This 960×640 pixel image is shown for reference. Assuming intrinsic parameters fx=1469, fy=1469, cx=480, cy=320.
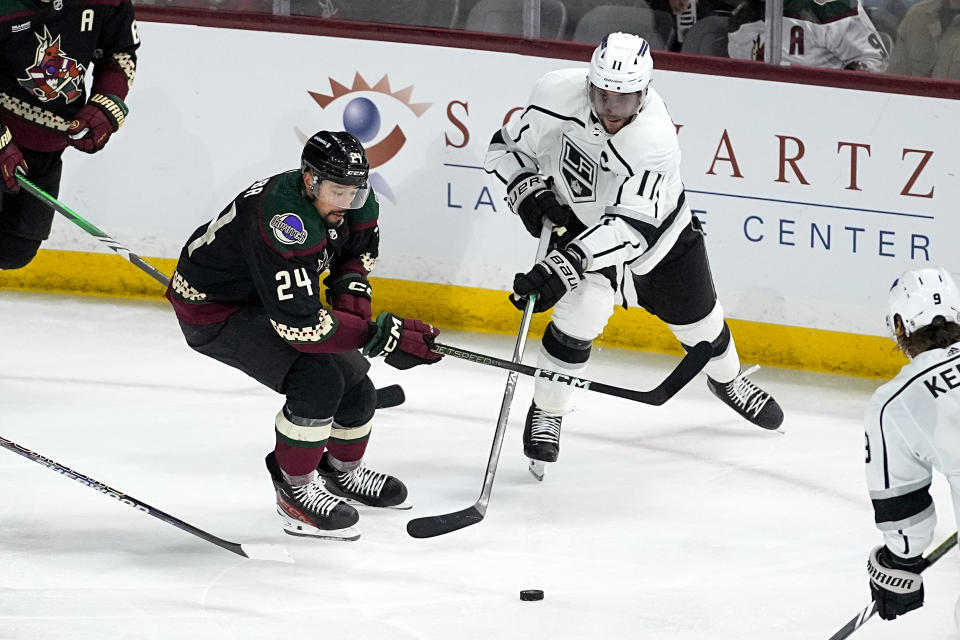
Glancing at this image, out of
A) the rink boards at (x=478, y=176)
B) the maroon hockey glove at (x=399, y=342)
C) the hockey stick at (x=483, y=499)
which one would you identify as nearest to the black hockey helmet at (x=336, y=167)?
the maroon hockey glove at (x=399, y=342)

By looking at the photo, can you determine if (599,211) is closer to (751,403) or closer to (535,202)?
(535,202)

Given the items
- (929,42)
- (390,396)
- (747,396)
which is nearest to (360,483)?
(390,396)

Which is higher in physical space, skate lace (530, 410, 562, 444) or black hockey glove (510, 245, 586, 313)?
black hockey glove (510, 245, 586, 313)

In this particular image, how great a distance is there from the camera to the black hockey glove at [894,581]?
7.99 feet

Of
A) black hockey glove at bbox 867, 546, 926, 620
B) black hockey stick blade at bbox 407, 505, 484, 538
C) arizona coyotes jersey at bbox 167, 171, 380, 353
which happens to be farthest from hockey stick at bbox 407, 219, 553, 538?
black hockey glove at bbox 867, 546, 926, 620

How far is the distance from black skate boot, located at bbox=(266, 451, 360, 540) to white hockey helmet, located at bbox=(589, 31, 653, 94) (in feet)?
3.74

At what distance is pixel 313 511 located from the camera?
3275mm

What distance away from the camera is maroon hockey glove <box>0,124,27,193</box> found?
3.86 meters

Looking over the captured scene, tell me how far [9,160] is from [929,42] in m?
2.63

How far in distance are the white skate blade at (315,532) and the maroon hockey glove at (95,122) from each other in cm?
133

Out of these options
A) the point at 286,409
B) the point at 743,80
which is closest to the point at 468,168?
the point at 743,80

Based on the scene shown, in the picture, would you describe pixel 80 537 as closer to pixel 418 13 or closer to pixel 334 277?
pixel 334 277

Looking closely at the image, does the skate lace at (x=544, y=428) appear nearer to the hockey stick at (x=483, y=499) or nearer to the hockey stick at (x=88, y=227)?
the hockey stick at (x=483, y=499)

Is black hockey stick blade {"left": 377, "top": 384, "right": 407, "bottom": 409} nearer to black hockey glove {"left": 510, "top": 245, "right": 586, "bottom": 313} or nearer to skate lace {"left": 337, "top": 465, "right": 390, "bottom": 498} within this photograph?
skate lace {"left": 337, "top": 465, "right": 390, "bottom": 498}
